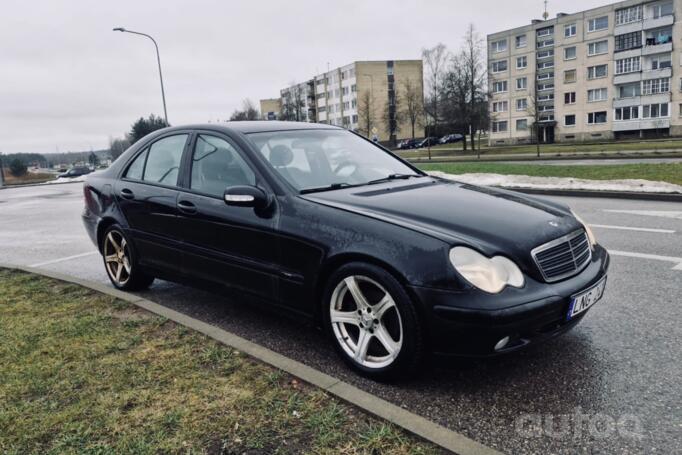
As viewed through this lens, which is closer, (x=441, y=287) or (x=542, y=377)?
(x=441, y=287)

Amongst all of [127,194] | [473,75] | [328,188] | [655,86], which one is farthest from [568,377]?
[655,86]

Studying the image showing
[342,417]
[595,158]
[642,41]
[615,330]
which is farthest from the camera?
[642,41]

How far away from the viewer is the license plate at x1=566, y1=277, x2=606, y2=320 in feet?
9.92

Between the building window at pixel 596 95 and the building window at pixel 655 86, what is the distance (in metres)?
3.89

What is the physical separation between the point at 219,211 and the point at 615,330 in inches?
118

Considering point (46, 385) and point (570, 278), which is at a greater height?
point (570, 278)

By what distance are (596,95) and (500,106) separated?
11310 mm

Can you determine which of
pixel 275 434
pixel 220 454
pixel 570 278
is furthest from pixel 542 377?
pixel 220 454

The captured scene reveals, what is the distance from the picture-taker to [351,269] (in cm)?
314

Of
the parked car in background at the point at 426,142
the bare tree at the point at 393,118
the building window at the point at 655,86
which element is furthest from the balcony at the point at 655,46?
the bare tree at the point at 393,118

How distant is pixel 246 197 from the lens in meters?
3.58

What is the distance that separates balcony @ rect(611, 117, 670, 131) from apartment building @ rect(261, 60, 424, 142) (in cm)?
3349

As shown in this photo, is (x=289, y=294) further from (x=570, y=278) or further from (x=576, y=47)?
(x=576, y=47)

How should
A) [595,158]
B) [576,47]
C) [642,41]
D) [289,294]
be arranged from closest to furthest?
[289,294], [595,158], [642,41], [576,47]
